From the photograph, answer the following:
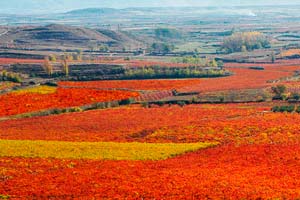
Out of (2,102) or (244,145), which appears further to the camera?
(2,102)

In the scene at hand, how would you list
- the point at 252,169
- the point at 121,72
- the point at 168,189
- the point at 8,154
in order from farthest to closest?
the point at 121,72 → the point at 8,154 → the point at 252,169 → the point at 168,189

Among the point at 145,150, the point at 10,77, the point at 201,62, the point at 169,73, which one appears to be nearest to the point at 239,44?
the point at 201,62

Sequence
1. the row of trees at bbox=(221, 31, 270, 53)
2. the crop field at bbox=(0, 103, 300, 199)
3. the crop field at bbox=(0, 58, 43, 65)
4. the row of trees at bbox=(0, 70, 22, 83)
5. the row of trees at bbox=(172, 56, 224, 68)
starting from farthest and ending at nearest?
1. the row of trees at bbox=(221, 31, 270, 53)
2. the crop field at bbox=(0, 58, 43, 65)
3. the row of trees at bbox=(172, 56, 224, 68)
4. the row of trees at bbox=(0, 70, 22, 83)
5. the crop field at bbox=(0, 103, 300, 199)

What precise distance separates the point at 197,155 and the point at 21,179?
49.4 feet

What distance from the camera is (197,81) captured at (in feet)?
383

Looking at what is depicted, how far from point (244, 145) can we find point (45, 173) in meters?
18.4

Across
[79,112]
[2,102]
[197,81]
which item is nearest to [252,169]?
[79,112]

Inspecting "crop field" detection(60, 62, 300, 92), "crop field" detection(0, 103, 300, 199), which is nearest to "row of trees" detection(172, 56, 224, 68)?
"crop field" detection(60, 62, 300, 92)

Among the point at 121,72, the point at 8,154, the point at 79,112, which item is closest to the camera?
the point at 8,154

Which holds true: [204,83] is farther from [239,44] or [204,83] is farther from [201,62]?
[239,44]

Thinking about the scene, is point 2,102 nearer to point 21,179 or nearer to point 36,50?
point 21,179

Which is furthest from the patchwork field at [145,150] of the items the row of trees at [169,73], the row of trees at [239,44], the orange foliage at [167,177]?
the row of trees at [239,44]

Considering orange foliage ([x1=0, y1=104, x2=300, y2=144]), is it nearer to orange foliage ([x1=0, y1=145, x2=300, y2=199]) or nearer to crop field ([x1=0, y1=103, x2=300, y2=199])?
crop field ([x1=0, y1=103, x2=300, y2=199])

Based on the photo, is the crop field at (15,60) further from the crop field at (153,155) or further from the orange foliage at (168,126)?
the crop field at (153,155)
